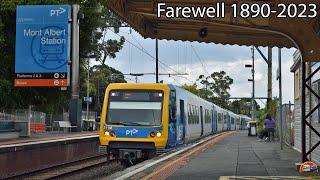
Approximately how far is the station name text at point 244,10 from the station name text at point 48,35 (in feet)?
69.2

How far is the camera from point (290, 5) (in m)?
11.7

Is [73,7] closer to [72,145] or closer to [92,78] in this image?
[72,145]

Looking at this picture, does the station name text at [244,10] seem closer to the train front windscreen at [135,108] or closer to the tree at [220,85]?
the train front windscreen at [135,108]

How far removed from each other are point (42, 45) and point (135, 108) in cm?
1550

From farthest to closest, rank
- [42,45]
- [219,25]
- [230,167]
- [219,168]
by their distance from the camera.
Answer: [42,45]
[230,167]
[219,168]
[219,25]

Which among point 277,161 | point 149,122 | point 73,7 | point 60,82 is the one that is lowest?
point 277,161

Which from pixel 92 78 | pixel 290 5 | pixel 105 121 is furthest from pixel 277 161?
pixel 92 78

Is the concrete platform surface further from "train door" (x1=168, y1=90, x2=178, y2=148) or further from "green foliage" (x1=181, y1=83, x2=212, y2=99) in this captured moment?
"green foliage" (x1=181, y1=83, x2=212, y2=99)

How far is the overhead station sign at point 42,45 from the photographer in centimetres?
3266

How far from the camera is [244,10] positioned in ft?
38.0

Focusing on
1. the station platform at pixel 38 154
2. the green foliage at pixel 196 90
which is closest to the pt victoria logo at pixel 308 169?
the station platform at pixel 38 154

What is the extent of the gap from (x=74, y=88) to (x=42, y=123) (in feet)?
43.1

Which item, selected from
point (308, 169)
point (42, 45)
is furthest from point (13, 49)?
point (308, 169)

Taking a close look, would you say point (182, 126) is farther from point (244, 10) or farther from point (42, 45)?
point (42, 45)
